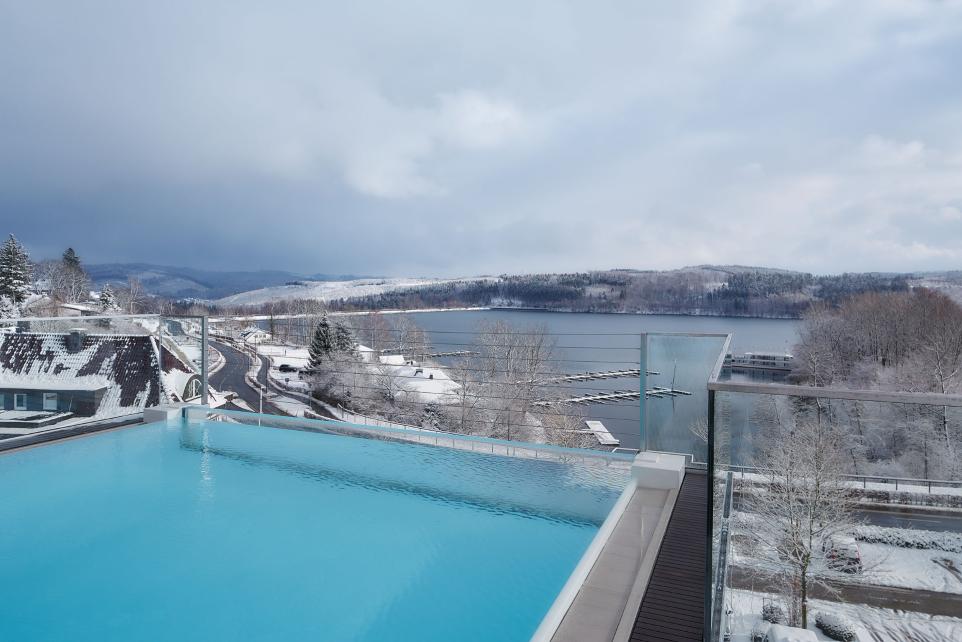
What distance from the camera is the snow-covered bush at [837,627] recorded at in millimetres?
1438

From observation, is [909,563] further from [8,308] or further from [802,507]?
[8,308]

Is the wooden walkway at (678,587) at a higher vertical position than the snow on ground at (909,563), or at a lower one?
lower

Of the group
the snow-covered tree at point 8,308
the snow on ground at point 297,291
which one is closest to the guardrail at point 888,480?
the snow on ground at point 297,291

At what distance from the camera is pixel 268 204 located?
57.0 ft

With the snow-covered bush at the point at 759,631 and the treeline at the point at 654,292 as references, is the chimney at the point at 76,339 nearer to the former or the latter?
the snow-covered bush at the point at 759,631

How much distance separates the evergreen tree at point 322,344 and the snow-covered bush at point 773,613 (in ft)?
42.5

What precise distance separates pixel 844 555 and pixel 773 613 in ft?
1.35

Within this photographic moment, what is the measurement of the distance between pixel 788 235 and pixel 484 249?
15.0 meters

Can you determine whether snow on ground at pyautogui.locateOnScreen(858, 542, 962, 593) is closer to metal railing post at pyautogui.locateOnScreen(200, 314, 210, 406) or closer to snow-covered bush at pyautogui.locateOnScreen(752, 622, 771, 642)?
snow-covered bush at pyautogui.locateOnScreen(752, 622, 771, 642)

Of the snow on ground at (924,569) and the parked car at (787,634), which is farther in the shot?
the parked car at (787,634)

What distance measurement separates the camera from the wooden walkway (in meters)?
1.51

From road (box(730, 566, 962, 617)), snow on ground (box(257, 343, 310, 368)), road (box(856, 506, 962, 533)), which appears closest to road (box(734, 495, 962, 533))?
road (box(856, 506, 962, 533))

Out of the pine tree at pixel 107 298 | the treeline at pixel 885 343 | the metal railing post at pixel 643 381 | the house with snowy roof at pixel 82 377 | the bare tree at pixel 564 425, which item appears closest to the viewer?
the metal railing post at pixel 643 381

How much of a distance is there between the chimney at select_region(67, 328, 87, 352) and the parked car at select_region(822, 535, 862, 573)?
497 cm
